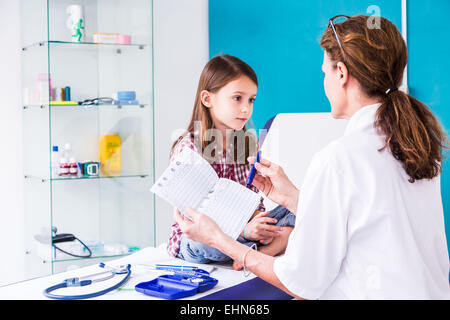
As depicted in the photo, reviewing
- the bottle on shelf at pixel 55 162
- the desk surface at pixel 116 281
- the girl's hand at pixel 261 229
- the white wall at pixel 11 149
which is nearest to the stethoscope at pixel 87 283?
the desk surface at pixel 116 281

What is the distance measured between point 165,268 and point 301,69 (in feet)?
4.11

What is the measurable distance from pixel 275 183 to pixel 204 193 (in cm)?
23

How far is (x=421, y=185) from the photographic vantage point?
96cm

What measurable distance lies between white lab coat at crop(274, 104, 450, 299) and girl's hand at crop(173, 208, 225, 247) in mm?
222

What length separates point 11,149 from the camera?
240 centimetres

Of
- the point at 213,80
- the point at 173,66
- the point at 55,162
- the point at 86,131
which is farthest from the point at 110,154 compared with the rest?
the point at 213,80

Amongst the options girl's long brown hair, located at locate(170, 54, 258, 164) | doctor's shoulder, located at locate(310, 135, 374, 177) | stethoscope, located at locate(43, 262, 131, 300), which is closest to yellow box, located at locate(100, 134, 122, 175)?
girl's long brown hair, located at locate(170, 54, 258, 164)

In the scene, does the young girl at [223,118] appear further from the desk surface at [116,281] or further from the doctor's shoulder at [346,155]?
the doctor's shoulder at [346,155]

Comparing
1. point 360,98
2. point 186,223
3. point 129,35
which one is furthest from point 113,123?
point 360,98

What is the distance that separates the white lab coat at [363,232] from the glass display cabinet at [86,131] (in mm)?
1642

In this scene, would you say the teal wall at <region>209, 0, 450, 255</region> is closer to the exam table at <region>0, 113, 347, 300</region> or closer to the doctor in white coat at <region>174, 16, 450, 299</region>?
the exam table at <region>0, 113, 347, 300</region>

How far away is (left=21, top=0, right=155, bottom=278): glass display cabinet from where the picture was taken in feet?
7.62

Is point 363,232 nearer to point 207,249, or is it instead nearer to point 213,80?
point 207,249

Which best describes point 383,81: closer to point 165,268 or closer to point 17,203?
point 165,268
